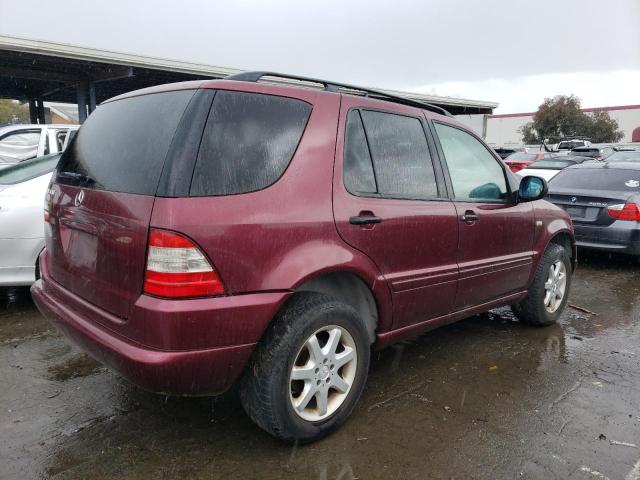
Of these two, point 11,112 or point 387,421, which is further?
point 11,112

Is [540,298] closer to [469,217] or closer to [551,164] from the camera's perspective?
[469,217]

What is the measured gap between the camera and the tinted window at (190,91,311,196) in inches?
90.7

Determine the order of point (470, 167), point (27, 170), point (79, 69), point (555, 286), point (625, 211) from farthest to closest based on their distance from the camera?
point (79, 69)
point (625, 211)
point (27, 170)
point (555, 286)
point (470, 167)

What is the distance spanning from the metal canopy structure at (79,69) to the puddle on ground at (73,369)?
27.3ft

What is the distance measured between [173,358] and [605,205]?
6.35 m

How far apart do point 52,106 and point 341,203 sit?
3186 cm

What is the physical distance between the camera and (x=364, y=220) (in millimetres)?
2773

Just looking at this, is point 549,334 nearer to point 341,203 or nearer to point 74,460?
point 341,203

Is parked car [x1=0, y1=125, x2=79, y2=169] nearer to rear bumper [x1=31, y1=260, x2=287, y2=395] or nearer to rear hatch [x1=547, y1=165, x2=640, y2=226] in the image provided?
rear bumper [x1=31, y1=260, x2=287, y2=395]

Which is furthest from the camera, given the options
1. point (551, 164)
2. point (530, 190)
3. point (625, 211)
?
point (551, 164)

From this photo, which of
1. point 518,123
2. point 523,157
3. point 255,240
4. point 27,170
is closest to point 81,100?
point 27,170

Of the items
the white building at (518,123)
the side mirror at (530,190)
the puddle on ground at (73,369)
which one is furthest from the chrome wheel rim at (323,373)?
the white building at (518,123)

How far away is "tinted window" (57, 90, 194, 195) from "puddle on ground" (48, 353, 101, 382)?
133 centimetres

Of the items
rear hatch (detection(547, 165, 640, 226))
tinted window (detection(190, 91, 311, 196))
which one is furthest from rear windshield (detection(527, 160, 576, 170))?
tinted window (detection(190, 91, 311, 196))
